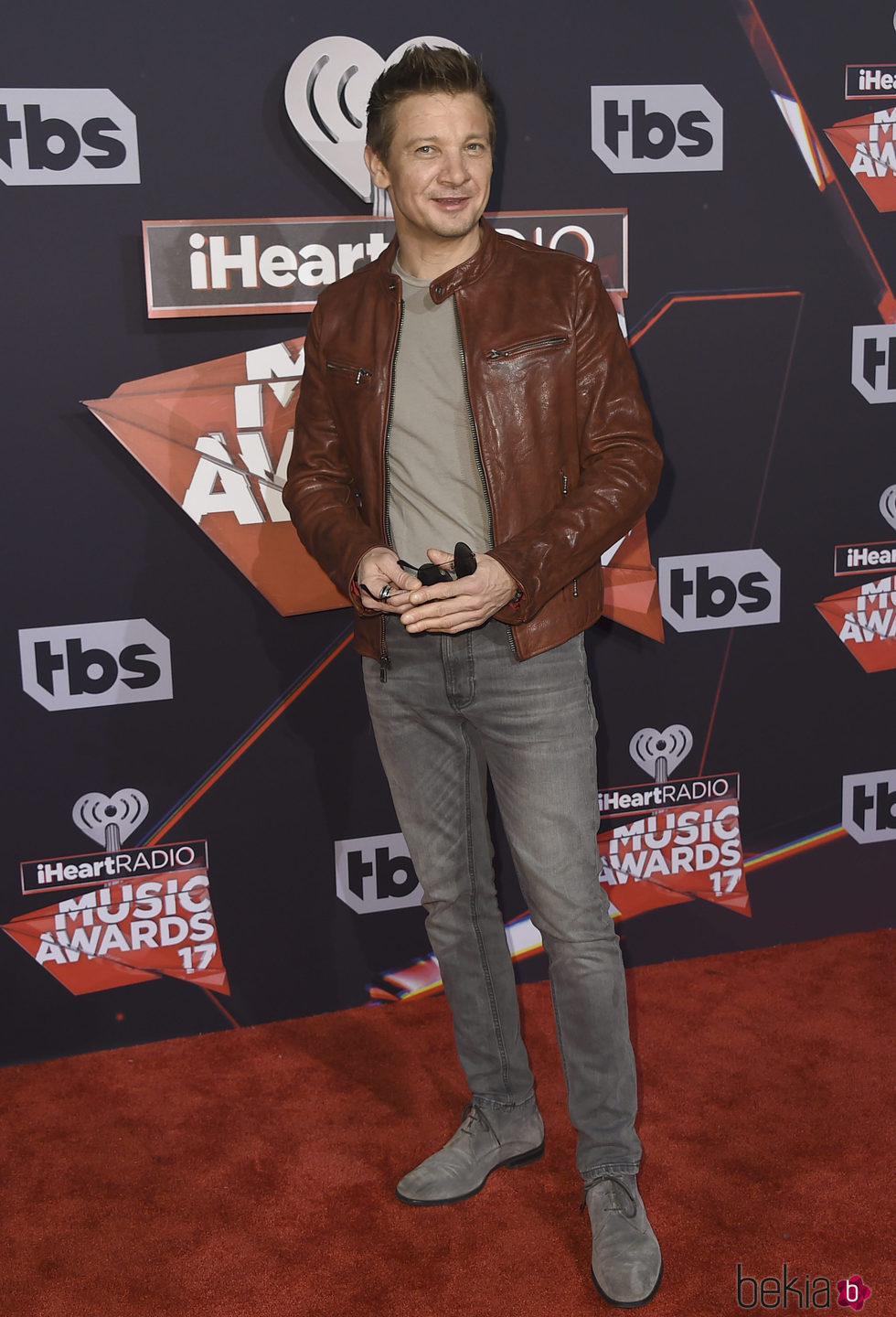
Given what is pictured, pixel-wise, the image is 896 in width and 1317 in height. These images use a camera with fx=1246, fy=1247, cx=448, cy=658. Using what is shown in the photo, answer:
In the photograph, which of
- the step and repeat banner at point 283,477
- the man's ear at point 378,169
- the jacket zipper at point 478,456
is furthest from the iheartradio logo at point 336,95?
the jacket zipper at point 478,456

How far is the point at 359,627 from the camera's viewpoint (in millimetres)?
2229

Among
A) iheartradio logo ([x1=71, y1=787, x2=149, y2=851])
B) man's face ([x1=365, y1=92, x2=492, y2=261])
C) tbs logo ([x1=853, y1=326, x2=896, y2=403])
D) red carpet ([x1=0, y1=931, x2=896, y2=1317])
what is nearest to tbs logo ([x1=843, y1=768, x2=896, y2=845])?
red carpet ([x1=0, y1=931, x2=896, y2=1317])

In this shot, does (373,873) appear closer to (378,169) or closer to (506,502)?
(506,502)

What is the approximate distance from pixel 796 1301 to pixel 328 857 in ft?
4.57

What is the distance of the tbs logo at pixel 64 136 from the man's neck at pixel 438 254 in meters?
0.77

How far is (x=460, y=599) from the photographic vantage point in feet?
6.27

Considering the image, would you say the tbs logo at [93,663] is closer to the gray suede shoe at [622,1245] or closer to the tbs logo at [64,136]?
the tbs logo at [64,136]

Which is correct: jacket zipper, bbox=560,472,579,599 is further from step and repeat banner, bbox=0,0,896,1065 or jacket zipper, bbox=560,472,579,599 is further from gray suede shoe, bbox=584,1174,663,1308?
gray suede shoe, bbox=584,1174,663,1308

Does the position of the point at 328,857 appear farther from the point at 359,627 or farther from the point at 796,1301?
the point at 796,1301

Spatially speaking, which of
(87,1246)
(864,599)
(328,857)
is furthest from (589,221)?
(87,1246)

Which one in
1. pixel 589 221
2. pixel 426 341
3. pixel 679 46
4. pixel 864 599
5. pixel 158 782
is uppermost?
pixel 679 46

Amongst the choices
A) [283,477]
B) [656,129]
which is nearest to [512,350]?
[283,477]

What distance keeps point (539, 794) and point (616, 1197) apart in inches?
27.5

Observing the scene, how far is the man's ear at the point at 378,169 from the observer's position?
7.00 feet
